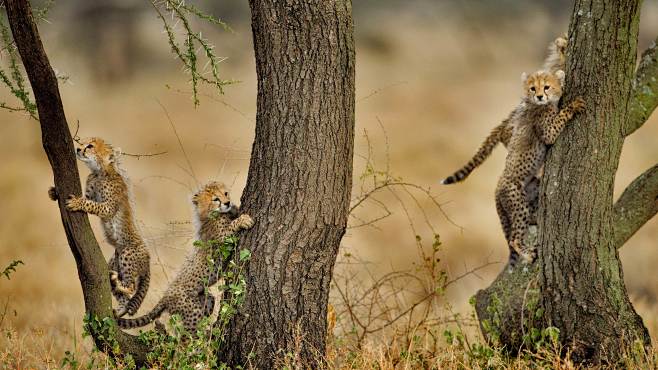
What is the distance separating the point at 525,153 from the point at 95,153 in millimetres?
2294

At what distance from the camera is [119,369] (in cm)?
386

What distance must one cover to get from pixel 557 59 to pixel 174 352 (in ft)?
8.95

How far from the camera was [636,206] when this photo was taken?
4.74 meters

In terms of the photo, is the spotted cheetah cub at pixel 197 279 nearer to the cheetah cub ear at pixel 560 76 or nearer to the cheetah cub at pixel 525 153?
the cheetah cub at pixel 525 153

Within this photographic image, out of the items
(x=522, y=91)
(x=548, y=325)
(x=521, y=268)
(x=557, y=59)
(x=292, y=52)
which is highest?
(x=557, y=59)

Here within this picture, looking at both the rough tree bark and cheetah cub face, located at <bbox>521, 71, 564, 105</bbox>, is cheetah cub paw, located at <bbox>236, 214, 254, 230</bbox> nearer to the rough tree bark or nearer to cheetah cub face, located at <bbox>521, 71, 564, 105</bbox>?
the rough tree bark

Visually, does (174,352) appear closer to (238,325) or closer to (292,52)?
(238,325)

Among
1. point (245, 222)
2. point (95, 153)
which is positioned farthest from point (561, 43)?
point (95, 153)

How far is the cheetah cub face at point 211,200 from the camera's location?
4566 mm

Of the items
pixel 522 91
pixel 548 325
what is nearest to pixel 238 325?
pixel 548 325

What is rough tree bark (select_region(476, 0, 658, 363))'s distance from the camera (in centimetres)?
413

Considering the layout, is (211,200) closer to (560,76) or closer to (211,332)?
(211,332)

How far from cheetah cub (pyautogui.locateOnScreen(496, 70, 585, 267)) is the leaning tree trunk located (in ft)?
3.97

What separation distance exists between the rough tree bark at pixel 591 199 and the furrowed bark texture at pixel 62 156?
193 cm
